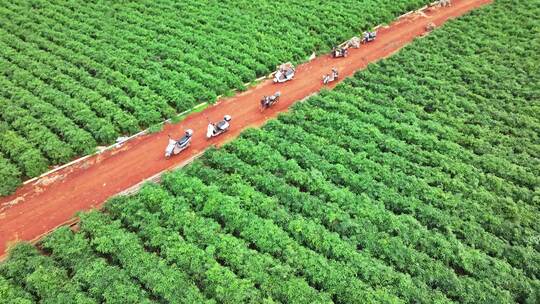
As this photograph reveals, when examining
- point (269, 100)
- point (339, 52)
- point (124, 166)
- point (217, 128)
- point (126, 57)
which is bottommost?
point (339, 52)

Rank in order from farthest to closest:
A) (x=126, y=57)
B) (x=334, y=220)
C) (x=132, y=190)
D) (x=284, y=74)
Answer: (x=126, y=57), (x=284, y=74), (x=132, y=190), (x=334, y=220)

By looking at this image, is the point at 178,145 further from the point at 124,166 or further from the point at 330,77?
the point at 330,77

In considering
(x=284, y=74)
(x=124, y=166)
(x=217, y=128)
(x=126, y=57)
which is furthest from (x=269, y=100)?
(x=126, y=57)

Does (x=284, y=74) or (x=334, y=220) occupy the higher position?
(x=284, y=74)

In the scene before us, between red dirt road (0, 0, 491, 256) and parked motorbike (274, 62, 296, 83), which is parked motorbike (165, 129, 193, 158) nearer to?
red dirt road (0, 0, 491, 256)

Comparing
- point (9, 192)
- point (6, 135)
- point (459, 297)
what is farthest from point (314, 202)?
point (6, 135)

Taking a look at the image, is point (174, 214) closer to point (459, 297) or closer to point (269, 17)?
point (459, 297)

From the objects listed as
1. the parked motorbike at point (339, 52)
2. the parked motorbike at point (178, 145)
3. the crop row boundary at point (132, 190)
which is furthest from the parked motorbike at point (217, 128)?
the parked motorbike at point (339, 52)

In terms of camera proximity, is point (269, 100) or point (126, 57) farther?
point (126, 57)
